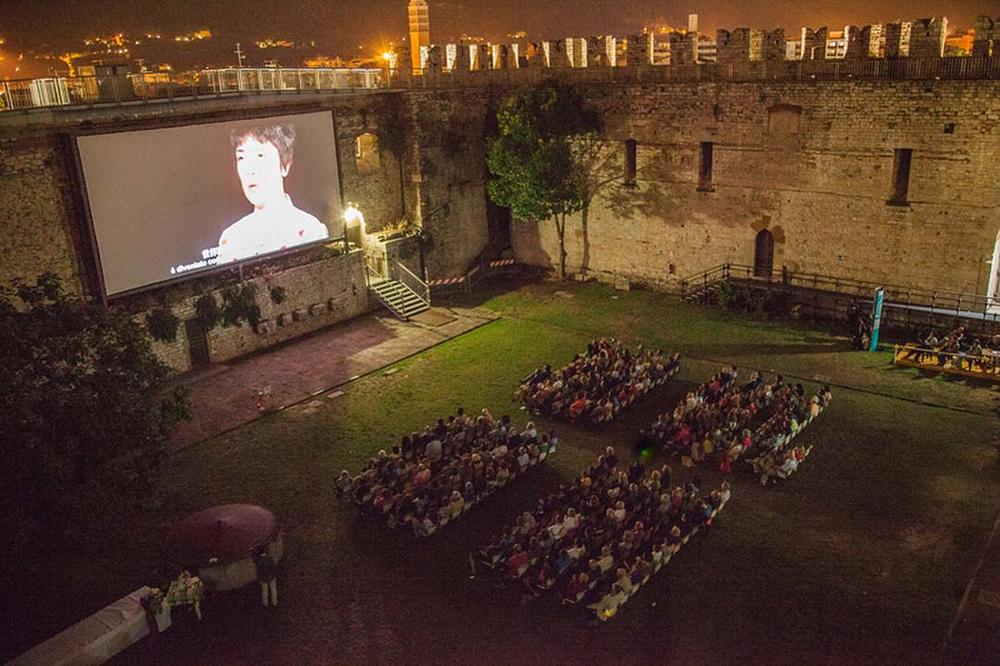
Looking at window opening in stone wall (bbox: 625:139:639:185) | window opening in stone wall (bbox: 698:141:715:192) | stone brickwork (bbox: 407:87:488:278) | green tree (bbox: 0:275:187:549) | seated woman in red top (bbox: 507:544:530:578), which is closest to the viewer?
green tree (bbox: 0:275:187:549)

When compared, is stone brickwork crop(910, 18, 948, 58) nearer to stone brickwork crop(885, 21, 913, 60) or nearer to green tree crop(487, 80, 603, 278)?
stone brickwork crop(885, 21, 913, 60)

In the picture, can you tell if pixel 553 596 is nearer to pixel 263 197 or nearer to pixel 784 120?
pixel 263 197

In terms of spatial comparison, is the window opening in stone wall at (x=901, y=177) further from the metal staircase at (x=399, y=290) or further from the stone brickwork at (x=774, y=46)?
the metal staircase at (x=399, y=290)

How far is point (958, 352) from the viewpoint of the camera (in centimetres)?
2111

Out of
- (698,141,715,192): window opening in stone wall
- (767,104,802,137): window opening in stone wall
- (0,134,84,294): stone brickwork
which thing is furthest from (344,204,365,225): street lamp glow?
(767,104,802,137): window opening in stone wall

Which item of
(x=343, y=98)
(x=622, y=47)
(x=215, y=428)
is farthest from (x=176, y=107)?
(x=622, y=47)

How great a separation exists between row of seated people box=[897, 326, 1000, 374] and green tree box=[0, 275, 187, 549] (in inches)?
747

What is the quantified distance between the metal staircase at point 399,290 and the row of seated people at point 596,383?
767cm

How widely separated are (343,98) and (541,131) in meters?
6.86

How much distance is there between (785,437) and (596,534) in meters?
5.90

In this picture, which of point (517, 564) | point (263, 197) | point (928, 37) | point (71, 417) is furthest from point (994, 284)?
point (71, 417)

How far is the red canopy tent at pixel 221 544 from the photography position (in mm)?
13109

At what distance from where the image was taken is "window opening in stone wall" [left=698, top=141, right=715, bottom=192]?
2694cm
